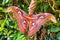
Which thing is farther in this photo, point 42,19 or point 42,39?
point 42,39

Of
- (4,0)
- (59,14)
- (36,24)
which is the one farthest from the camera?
(4,0)

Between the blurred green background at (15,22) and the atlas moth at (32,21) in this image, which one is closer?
the atlas moth at (32,21)

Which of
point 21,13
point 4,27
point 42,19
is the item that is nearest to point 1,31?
point 4,27

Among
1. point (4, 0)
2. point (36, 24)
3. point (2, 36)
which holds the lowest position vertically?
point (2, 36)

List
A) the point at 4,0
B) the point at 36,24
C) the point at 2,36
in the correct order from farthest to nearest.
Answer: the point at 2,36
the point at 4,0
the point at 36,24

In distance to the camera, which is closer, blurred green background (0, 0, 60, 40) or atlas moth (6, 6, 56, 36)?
atlas moth (6, 6, 56, 36)

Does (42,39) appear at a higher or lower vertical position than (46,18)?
lower

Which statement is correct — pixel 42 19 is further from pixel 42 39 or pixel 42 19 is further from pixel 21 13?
pixel 42 39

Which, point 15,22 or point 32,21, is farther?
point 15,22
